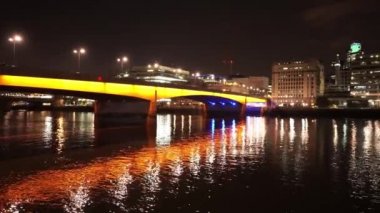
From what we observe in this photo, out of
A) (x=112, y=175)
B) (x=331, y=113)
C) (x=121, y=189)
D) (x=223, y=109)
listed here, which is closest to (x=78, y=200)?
(x=121, y=189)

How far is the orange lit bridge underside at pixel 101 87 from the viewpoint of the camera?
56.4 m

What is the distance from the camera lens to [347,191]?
69.9 ft

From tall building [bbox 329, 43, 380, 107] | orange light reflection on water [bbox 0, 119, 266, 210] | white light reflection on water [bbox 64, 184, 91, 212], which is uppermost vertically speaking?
tall building [bbox 329, 43, 380, 107]

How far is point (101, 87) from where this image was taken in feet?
226

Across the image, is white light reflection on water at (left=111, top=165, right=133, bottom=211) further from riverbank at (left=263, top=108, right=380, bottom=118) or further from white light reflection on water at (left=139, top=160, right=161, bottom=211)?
riverbank at (left=263, top=108, right=380, bottom=118)

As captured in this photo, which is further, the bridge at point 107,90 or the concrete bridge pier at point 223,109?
the concrete bridge pier at point 223,109

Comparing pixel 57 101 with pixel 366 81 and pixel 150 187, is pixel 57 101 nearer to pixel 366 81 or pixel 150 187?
pixel 366 81

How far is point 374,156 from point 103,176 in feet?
77.6

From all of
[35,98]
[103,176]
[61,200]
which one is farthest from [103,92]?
[35,98]

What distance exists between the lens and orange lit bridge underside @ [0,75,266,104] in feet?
185

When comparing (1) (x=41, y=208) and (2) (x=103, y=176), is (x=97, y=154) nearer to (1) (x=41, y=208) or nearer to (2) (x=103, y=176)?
(2) (x=103, y=176)

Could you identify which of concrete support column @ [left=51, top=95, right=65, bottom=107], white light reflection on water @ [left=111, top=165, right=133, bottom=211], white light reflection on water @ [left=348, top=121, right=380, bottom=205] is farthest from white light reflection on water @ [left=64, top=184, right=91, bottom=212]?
concrete support column @ [left=51, top=95, right=65, bottom=107]

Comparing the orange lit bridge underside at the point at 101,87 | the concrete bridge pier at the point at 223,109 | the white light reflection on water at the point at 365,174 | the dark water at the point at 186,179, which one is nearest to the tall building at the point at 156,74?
the concrete bridge pier at the point at 223,109

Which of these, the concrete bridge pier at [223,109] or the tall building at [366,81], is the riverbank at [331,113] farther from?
the tall building at [366,81]
